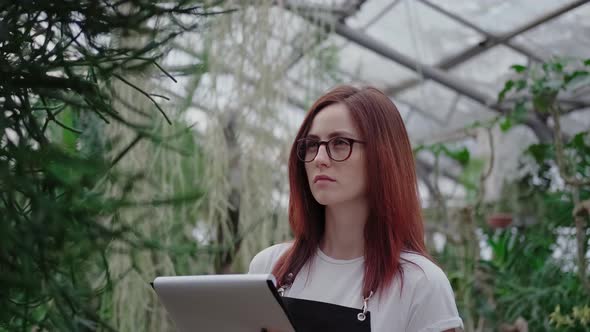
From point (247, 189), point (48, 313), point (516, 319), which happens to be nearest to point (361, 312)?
point (48, 313)

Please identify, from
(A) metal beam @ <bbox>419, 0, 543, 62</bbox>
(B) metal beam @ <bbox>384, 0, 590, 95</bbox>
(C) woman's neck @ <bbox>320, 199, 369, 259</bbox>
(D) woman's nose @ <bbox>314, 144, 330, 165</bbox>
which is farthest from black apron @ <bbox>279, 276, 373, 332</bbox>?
(A) metal beam @ <bbox>419, 0, 543, 62</bbox>

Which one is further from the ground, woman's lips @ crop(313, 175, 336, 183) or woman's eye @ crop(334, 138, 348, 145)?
woman's eye @ crop(334, 138, 348, 145)

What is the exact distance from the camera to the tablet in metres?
1.05

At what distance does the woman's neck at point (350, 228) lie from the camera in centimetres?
128

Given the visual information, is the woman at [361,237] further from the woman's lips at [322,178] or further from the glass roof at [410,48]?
the glass roof at [410,48]

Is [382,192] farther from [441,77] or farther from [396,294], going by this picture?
[441,77]

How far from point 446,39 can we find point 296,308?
16.6 feet

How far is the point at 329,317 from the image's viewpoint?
46.3 inches

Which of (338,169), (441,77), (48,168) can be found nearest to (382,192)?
(338,169)

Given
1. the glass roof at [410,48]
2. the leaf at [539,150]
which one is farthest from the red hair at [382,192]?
the leaf at [539,150]

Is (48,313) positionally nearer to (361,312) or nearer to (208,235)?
(361,312)

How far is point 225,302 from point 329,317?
0.18 m

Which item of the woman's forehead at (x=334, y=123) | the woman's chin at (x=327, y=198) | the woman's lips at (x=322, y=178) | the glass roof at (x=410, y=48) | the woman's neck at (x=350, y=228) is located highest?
the glass roof at (x=410, y=48)

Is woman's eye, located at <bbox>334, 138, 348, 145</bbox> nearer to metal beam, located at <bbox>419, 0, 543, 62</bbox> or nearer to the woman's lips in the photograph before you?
the woman's lips
